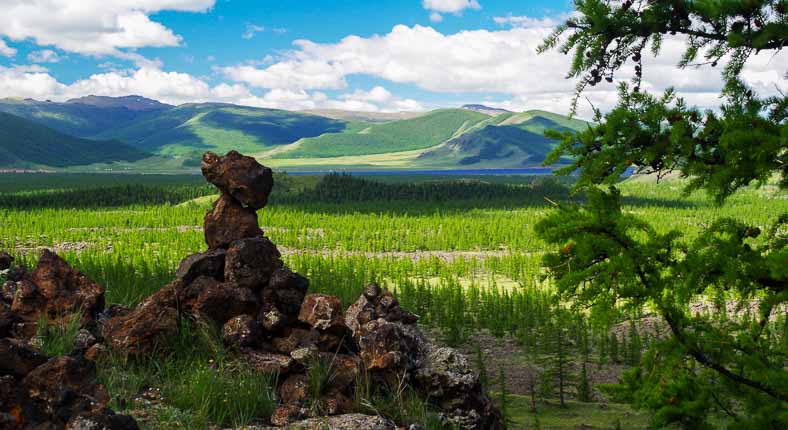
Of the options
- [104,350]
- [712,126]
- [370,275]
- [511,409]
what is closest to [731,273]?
[712,126]

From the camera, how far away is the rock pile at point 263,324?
720 cm

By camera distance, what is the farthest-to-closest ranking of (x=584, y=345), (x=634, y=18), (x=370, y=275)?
1. (x=370, y=275)
2. (x=584, y=345)
3. (x=634, y=18)

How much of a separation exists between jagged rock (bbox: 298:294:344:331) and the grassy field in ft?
5.20

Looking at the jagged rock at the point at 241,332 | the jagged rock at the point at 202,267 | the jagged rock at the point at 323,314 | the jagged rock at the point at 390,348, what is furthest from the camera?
the jagged rock at the point at 202,267

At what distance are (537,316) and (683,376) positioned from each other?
970 cm

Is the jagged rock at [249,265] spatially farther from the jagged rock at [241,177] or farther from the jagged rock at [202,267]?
the jagged rock at [241,177]

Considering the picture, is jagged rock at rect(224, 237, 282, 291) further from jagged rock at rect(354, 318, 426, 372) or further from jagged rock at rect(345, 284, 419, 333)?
jagged rock at rect(354, 318, 426, 372)

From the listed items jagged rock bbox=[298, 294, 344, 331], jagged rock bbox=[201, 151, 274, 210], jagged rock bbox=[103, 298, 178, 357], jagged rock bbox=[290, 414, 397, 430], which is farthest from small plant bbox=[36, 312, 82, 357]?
jagged rock bbox=[290, 414, 397, 430]

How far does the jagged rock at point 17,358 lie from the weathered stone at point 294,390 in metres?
2.23

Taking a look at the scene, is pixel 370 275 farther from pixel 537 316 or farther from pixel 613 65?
pixel 613 65

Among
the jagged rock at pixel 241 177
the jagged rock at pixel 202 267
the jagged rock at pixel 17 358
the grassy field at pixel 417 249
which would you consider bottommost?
the grassy field at pixel 417 249

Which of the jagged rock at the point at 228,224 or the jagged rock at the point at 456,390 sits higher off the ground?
the jagged rock at the point at 228,224

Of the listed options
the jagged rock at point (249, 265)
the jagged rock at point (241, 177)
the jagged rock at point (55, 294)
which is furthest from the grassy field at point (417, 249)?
the jagged rock at point (241, 177)

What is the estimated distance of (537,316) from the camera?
50.9 feet
